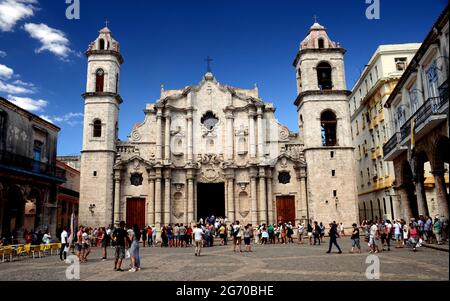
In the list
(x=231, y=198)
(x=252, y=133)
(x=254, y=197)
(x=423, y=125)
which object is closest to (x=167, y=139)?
(x=252, y=133)

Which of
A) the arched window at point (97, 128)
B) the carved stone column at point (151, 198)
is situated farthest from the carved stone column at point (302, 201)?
the arched window at point (97, 128)

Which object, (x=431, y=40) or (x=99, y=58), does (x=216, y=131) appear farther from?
(x=431, y=40)

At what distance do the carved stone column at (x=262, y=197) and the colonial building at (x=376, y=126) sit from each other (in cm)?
948

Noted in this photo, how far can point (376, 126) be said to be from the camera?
Result: 35531 millimetres

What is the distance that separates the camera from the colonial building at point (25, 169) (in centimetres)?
2514

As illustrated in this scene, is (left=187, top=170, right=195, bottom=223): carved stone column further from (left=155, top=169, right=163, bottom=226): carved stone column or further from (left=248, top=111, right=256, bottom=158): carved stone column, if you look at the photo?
(left=248, top=111, right=256, bottom=158): carved stone column

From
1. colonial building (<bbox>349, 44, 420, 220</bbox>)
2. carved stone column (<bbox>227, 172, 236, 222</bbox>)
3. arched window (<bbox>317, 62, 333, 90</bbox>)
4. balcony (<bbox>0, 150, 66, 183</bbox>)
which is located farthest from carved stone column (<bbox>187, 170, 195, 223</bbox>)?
colonial building (<bbox>349, 44, 420, 220</bbox>)

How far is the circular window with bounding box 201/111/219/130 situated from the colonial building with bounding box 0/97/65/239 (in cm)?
1259

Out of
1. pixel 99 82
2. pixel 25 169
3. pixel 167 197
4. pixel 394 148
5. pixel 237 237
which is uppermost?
pixel 99 82

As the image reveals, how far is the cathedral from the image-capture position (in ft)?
101

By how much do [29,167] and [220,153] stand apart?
14.8 m

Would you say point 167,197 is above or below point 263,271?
above

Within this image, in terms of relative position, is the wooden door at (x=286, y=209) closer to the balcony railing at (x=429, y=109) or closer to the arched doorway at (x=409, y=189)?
the arched doorway at (x=409, y=189)

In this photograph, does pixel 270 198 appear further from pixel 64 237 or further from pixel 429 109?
pixel 64 237
